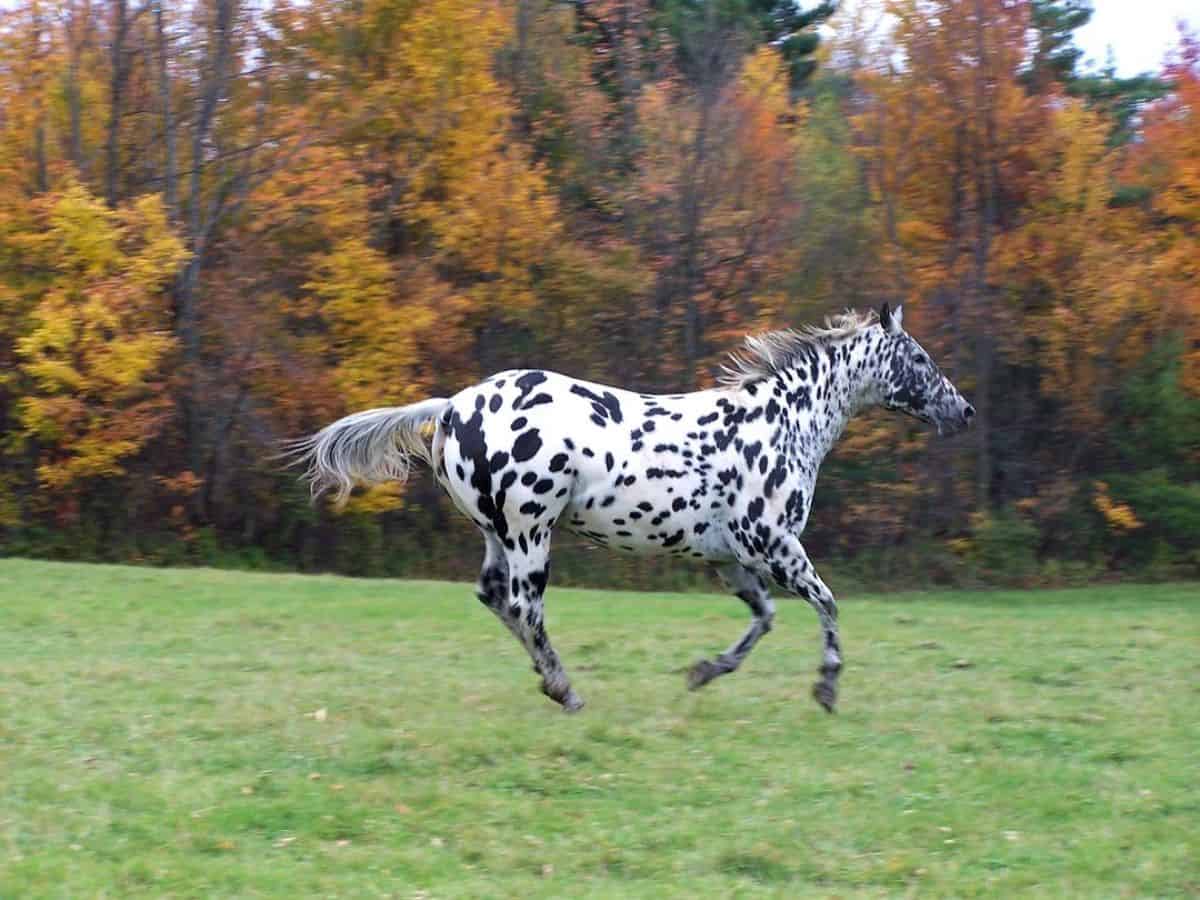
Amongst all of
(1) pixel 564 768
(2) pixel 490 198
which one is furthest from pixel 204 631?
(2) pixel 490 198

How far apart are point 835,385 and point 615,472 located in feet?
5.77

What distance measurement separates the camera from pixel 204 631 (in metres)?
12.1

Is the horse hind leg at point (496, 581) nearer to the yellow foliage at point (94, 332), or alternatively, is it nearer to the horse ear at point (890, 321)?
the horse ear at point (890, 321)

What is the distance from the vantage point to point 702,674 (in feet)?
29.7

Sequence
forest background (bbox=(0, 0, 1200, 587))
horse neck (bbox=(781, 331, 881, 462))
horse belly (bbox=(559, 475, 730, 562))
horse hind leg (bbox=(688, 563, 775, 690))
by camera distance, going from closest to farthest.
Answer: horse belly (bbox=(559, 475, 730, 562))
horse hind leg (bbox=(688, 563, 775, 690))
horse neck (bbox=(781, 331, 881, 462))
forest background (bbox=(0, 0, 1200, 587))

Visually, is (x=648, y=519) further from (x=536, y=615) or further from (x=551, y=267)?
(x=551, y=267)

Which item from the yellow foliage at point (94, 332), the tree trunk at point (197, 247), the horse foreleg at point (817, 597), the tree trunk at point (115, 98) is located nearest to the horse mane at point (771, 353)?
the horse foreleg at point (817, 597)

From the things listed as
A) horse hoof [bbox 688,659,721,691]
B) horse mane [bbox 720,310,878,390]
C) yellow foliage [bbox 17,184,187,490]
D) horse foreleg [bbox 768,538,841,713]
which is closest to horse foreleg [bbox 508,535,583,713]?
horse hoof [bbox 688,659,721,691]

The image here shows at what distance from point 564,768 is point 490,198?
15.0 meters

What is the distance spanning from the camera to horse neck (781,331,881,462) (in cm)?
915

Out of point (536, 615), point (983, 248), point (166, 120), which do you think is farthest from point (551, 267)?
point (536, 615)

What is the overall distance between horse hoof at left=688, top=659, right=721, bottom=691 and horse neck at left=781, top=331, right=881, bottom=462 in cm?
149

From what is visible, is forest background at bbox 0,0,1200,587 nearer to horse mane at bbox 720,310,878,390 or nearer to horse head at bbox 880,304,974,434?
horse head at bbox 880,304,974,434

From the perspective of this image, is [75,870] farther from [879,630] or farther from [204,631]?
→ [879,630]
